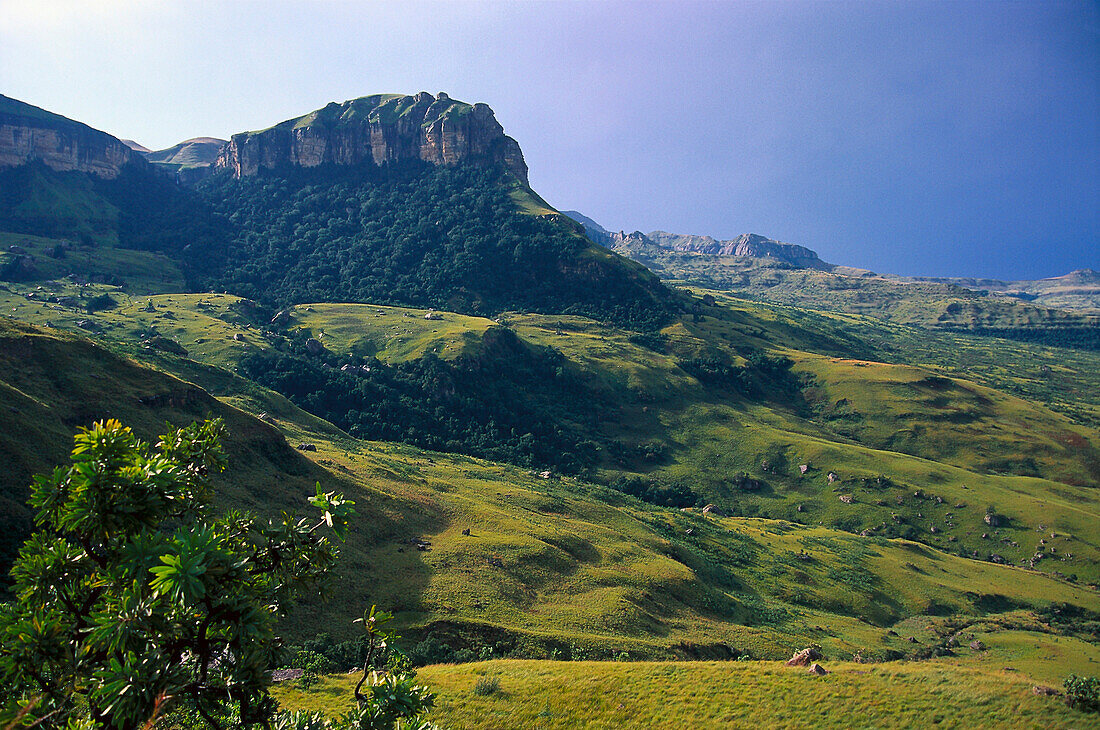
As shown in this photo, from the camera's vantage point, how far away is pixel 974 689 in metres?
26.6

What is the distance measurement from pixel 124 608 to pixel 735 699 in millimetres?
28165

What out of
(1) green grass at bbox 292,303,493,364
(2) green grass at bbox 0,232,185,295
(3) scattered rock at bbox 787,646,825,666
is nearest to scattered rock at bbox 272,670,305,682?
(3) scattered rock at bbox 787,646,825,666

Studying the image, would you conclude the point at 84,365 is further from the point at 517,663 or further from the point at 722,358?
Result: the point at 722,358

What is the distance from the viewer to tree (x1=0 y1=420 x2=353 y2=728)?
7.41 m

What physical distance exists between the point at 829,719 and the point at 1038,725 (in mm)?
7636

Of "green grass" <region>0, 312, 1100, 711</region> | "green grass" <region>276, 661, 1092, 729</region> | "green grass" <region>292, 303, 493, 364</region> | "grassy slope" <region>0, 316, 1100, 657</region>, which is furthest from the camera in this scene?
"green grass" <region>292, 303, 493, 364</region>

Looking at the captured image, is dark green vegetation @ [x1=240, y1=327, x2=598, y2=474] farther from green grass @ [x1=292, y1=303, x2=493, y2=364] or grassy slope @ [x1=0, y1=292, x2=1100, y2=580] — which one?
grassy slope @ [x1=0, y1=292, x2=1100, y2=580]

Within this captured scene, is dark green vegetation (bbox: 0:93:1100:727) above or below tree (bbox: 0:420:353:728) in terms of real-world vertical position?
below

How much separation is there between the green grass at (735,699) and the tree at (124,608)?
19.5 meters

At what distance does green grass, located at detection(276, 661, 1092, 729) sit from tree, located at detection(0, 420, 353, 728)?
19.5 meters

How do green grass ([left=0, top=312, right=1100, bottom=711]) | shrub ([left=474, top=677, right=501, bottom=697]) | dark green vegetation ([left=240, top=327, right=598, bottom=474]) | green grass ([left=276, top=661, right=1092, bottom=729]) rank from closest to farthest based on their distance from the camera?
green grass ([left=276, top=661, right=1092, bottom=729]), shrub ([left=474, top=677, right=501, bottom=697]), green grass ([left=0, top=312, right=1100, bottom=711]), dark green vegetation ([left=240, top=327, right=598, bottom=474])

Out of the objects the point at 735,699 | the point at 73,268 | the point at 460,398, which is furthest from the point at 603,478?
the point at 73,268

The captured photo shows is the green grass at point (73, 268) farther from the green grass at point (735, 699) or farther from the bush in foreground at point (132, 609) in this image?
the bush in foreground at point (132, 609)

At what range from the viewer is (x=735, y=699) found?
28047 mm
